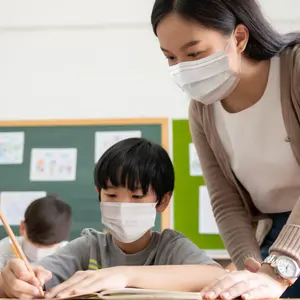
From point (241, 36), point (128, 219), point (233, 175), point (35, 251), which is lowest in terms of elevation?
point (35, 251)

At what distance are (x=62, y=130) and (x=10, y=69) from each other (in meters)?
0.48

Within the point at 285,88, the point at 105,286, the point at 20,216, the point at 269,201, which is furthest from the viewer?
the point at 20,216

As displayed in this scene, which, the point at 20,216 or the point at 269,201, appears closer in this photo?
the point at 269,201

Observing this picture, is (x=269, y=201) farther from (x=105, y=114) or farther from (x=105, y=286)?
(x=105, y=114)

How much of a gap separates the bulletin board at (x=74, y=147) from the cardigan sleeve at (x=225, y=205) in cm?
141

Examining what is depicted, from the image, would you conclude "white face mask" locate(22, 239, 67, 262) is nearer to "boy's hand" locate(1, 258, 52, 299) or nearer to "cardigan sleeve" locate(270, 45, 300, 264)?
"boy's hand" locate(1, 258, 52, 299)

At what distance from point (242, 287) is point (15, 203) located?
2.11 meters

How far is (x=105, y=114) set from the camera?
2.74 meters

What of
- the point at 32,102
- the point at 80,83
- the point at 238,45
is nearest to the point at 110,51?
the point at 80,83

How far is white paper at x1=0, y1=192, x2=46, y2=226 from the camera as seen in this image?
2.67 meters

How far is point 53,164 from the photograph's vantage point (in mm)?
2707

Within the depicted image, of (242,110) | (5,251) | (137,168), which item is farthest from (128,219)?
(5,251)

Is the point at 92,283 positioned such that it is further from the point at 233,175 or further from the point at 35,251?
the point at 35,251

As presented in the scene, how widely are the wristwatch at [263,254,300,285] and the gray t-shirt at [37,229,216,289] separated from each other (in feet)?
0.66
